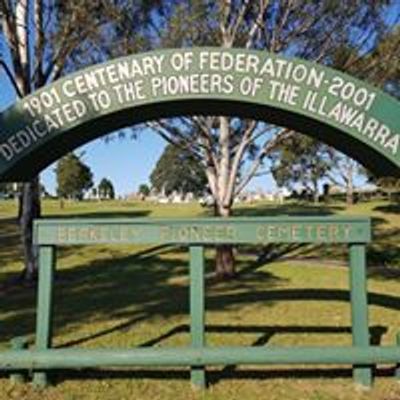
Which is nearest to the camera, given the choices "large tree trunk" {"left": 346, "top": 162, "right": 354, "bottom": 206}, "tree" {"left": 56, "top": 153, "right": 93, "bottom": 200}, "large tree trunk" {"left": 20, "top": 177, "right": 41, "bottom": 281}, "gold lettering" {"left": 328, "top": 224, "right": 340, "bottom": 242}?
"gold lettering" {"left": 328, "top": 224, "right": 340, "bottom": 242}

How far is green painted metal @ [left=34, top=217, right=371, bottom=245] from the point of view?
734cm

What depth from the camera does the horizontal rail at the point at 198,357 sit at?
7070 mm

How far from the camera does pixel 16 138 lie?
25.4 ft

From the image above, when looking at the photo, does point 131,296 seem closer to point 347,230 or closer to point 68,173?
point 347,230

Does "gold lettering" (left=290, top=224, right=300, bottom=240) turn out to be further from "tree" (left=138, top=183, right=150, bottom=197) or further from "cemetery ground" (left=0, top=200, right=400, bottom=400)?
"tree" (left=138, top=183, right=150, bottom=197)

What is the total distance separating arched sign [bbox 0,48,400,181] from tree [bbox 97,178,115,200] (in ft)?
410

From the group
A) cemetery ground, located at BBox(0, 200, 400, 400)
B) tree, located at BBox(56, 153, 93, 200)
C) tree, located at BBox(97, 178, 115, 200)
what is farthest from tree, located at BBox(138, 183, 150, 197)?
cemetery ground, located at BBox(0, 200, 400, 400)

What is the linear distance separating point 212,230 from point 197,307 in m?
0.79

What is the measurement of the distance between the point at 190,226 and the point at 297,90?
176 cm

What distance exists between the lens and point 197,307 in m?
7.41

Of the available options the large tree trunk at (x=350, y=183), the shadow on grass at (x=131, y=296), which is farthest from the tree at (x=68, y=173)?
the shadow on grass at (x=131, y=296)

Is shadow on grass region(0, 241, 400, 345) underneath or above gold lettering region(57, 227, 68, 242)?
underneath

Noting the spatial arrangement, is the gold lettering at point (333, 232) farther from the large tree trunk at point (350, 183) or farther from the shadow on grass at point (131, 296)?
Answer: the large tree trunk at point (350, 183)

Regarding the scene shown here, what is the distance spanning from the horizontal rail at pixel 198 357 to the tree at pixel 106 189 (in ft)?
412
